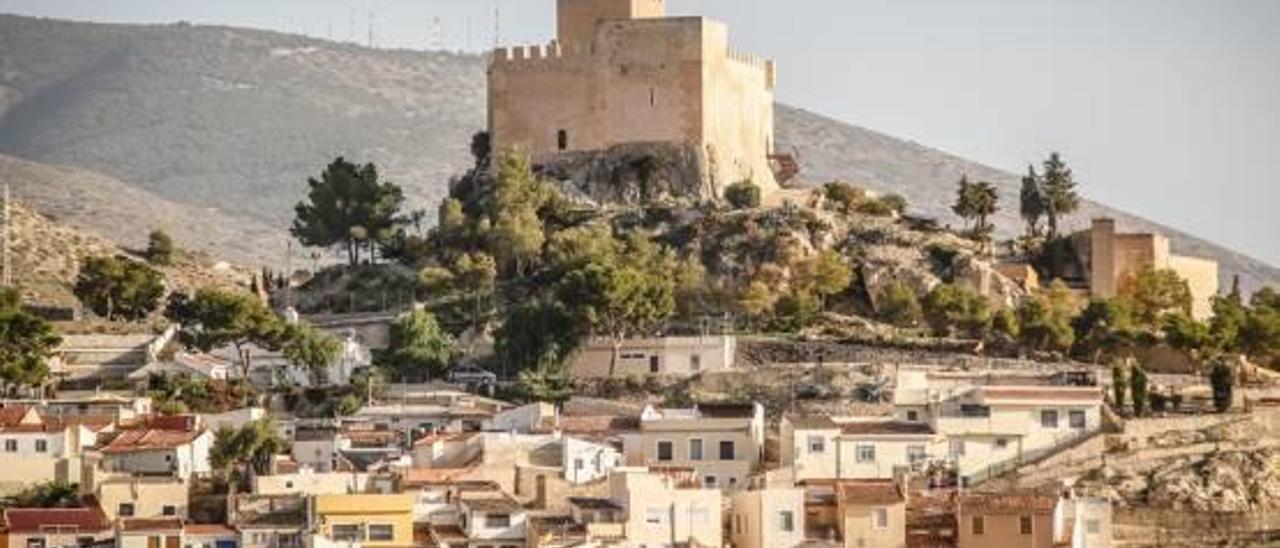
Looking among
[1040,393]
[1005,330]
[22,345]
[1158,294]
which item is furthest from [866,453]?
[22,345]

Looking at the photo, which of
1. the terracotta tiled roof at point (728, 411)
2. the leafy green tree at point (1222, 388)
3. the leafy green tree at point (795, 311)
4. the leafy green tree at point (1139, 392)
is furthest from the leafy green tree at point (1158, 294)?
the terracotta tiled roof at point (728, 411)

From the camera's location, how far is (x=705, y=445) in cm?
7806

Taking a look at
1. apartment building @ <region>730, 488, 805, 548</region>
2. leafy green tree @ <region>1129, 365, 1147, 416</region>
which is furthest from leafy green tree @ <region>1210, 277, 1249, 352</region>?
apartment building @ <region>730, 488, 805, 548</region>

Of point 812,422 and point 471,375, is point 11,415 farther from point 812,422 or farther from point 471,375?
point 812,422

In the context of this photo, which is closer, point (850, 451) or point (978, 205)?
point (850, 451)

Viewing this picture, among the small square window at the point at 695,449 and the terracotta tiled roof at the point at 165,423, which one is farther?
the small square window at the point at 695,449

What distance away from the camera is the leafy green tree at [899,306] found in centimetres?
9138

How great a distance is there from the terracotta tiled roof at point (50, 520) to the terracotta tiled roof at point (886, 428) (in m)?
14.1

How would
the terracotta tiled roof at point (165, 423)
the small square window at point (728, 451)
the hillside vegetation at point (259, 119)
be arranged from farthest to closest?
the hillside vegetation at point (259, 119), the small square window at point (728, 451), the terracotta tiled roof at point (165, 423)

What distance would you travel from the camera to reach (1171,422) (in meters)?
81.2

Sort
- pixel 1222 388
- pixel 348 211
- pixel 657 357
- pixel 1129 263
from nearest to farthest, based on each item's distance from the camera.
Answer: pixel 1222 388, pixel 657 357, pixel 1129 263, pixel 348 211

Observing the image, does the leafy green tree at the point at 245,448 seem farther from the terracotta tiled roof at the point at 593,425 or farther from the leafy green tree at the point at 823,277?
the leafy green tree at the point at 823,277

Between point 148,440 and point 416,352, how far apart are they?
12.8 meters

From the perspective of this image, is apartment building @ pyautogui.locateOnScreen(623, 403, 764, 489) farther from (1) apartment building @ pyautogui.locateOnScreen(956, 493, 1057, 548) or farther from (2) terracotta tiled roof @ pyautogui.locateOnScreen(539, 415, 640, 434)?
(1) apartment building @ pyautogui.locateOnScreen(956, 493, 1057, 548)
